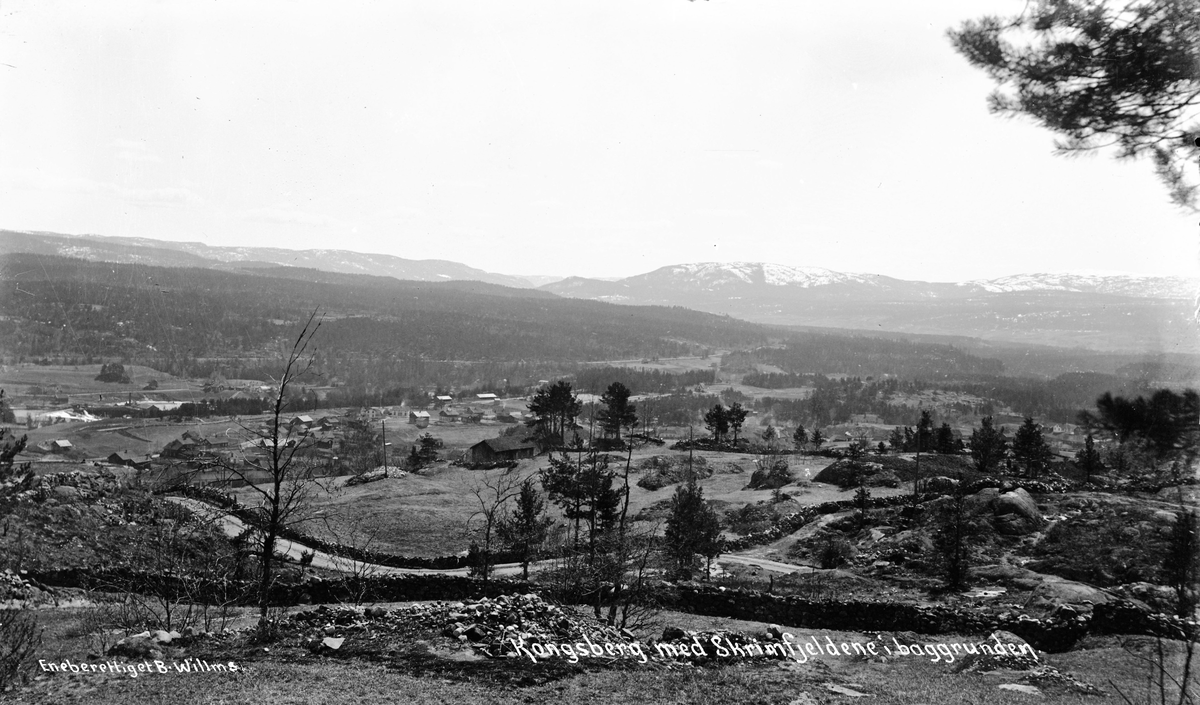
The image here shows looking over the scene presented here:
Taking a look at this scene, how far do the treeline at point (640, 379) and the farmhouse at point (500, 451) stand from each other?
3994cm

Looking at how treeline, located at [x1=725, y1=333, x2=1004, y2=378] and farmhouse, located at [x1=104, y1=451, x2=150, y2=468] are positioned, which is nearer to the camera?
farmhouse, located at [x1=104, y1=451, x2=150, y2=468]

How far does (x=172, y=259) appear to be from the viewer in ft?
505

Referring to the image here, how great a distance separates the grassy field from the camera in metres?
6.25

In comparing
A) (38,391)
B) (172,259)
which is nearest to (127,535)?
(38,391)

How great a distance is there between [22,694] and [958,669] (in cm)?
981

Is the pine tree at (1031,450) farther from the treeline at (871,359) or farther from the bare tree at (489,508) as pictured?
the treeline at (871,359)

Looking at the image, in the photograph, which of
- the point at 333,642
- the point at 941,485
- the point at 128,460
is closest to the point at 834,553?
the point at 941,485

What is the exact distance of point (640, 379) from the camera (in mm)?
95688

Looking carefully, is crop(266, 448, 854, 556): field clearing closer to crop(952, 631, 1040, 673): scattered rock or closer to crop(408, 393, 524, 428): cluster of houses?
crop(952, 631, 1040, 673): scattered rock

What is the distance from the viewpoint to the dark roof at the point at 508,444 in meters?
41.2

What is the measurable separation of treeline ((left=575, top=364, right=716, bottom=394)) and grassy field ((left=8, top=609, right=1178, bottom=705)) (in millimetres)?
74179

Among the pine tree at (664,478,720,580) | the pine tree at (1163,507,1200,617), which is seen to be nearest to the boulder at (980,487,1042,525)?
the pine tree at (664,478,720,580)

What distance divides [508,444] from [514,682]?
35.6 meters

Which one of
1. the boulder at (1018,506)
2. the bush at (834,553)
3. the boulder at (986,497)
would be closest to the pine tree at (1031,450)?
the boulder at (986,497)
